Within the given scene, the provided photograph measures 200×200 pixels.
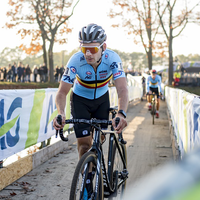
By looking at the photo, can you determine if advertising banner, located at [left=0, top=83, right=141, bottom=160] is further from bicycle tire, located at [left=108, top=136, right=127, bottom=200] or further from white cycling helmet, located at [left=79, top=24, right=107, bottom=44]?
white cycling helmet, located at [left=79, top=24, right=107, bottom=44]

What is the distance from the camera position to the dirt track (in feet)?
16.2

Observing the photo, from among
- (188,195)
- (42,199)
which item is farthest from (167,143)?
(188,195)

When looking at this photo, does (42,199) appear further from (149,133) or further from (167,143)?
(149,133)

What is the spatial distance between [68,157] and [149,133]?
182 inches

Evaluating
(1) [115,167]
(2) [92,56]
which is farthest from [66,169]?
(2) [92,56]

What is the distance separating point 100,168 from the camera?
3.01 metres

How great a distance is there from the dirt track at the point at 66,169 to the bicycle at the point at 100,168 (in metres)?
1.09

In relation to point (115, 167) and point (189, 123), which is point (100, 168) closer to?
point (115, 167)

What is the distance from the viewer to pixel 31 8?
27.2 metres

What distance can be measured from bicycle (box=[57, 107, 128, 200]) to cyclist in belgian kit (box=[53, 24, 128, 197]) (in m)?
0.22

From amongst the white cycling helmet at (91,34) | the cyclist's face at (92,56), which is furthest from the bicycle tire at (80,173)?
the white cycling helmet at (91,34)

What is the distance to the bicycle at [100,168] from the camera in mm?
2744

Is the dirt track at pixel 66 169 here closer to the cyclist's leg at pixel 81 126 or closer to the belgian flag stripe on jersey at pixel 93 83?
the cyclist's leg at pixel 81 126

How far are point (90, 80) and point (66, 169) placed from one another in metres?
2.98
